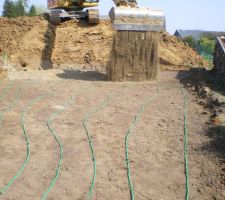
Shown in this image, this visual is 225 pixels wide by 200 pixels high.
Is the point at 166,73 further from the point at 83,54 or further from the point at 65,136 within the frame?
the point at 65,136

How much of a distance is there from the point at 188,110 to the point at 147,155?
8.99ft

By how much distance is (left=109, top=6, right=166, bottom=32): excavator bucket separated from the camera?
9.97 m

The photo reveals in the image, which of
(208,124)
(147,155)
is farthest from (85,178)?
(208,124)

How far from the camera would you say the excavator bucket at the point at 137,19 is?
9969mm

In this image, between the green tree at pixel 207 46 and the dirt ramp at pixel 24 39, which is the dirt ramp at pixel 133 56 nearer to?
the dirt ramp at pixel 24 39

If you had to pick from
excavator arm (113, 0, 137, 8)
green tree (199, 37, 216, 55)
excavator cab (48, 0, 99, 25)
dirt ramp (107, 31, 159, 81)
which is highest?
excavator arm (113, 0, 137, 8)

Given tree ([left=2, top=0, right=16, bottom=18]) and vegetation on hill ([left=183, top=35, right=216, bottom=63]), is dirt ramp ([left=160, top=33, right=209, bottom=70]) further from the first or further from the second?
tree ([left=2, top=0, right=16, bottom=18])

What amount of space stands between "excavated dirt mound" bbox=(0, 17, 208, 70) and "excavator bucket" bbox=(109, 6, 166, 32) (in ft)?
11.8

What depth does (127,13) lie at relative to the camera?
32.7ft

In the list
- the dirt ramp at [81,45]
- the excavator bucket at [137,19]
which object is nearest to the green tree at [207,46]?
the dirt ramp at [81,45]

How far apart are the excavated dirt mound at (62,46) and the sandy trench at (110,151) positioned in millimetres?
5276

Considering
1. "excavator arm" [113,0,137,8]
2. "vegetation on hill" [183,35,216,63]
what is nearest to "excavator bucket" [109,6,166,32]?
"excavator arm" [113,0,137,8]

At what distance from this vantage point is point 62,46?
14.3 m

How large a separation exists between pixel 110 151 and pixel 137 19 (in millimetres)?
5525
